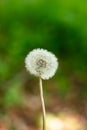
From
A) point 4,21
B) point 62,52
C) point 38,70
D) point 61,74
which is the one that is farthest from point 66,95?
point 38,70

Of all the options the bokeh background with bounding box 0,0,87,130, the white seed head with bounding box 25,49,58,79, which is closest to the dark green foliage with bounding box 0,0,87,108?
the bokeh background with bounding box 0,0,87,130

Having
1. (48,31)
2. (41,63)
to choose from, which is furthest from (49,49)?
(41,63)

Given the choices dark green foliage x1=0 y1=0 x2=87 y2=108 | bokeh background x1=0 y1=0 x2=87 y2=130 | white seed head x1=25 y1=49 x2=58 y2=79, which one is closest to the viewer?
white seed head x1=25 y1=49 x2=58 y2=79

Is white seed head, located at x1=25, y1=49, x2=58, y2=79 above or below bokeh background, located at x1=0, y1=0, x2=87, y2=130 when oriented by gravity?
below

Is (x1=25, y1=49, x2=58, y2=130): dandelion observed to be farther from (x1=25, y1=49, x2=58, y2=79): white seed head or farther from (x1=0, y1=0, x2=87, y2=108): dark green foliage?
(x1=0, y1=0, x2=87, y2=108): dark green foliage

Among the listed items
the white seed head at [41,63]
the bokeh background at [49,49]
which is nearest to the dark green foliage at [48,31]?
the bokeh background at [49,49]

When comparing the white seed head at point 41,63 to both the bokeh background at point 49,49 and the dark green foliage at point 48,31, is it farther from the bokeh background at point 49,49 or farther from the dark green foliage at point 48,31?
the dark green foliage at point 48,31
